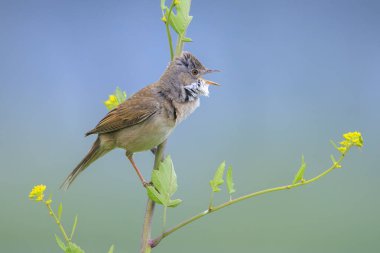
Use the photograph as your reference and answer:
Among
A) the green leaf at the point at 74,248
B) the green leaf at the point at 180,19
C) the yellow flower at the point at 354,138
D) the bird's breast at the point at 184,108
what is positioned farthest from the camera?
the bird's breast at the point at 184,108

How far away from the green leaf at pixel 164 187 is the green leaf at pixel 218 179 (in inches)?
3.3

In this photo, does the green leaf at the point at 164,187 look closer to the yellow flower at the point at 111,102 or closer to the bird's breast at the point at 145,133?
the yellow flower at the point at 111,102

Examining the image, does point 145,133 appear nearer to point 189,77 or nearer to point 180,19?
point 189,77

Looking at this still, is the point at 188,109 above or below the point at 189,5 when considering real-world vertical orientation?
below

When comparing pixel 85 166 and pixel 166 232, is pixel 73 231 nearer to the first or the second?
pixel 166 232

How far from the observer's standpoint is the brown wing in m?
1.93

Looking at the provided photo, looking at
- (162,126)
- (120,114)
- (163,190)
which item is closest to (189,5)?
(163,190)

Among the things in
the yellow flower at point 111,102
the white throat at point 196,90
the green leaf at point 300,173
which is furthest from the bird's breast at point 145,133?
the green leaf at point 300,173

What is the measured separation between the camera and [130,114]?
6.53 feet

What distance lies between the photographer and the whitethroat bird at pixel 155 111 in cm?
189

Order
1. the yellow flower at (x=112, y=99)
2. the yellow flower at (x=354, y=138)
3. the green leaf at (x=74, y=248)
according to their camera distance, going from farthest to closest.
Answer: the yellow flower at (x=112, y=99) → the yellow flower at (x=354, y=138) → the green leaf at (x=74, y=248)

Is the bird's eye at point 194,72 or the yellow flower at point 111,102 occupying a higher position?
the bird's eye at point 194,72

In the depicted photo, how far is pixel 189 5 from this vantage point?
122 centimetres

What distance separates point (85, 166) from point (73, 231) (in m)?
0.81
